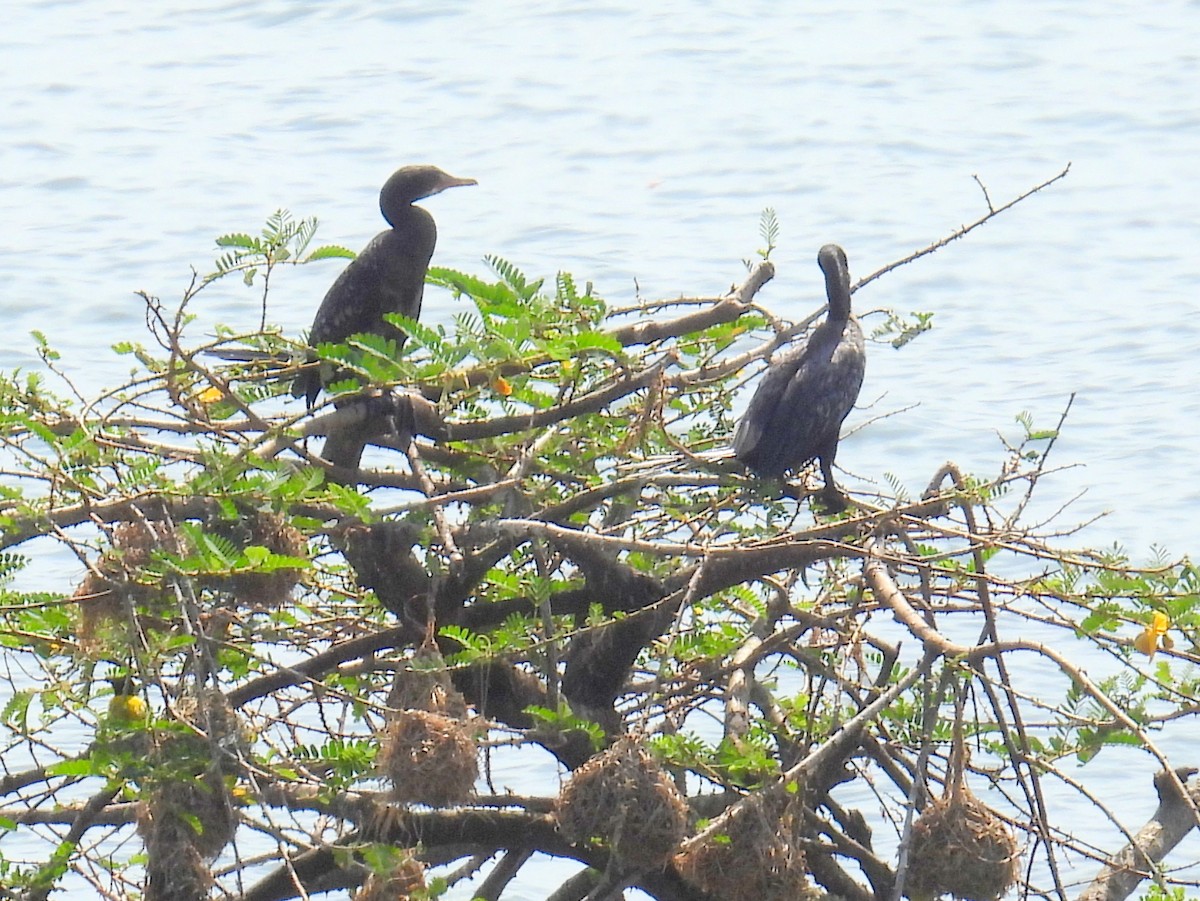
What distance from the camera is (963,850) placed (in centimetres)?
407

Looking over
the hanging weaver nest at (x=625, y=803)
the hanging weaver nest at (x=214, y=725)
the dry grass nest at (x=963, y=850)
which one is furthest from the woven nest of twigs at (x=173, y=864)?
the dry grass nest at (x=963, y=850)

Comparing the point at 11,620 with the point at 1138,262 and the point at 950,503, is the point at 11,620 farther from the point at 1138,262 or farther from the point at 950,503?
the point at 1138,262

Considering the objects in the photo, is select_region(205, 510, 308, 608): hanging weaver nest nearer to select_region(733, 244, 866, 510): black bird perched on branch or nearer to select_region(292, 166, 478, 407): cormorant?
select_region(733, 244, 866, 510): black bird perched on branch

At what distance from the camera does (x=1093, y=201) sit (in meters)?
15.7

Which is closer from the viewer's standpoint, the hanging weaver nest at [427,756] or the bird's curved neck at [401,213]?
the hanging weaver nest at [427,756]

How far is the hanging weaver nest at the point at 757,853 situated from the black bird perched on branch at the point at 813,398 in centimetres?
95

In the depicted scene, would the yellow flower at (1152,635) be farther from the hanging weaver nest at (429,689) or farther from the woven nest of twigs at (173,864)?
the woven nest of twigs at (173,864)

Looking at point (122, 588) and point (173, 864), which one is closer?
point (122, 588)

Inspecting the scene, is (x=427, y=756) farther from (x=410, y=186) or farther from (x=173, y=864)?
(x=410, y=186)

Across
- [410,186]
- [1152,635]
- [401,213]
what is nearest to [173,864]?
[1152,635]

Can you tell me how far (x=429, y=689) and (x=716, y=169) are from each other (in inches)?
488

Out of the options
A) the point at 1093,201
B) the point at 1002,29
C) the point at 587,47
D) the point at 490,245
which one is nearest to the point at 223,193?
the point at 490,245

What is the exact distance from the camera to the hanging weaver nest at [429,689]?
383cm

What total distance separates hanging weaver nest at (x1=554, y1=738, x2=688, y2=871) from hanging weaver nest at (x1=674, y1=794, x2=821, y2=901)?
15cm
